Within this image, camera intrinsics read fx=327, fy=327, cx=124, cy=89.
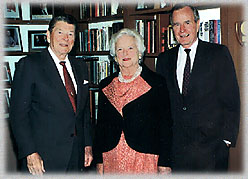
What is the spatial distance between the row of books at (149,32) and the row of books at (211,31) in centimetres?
56

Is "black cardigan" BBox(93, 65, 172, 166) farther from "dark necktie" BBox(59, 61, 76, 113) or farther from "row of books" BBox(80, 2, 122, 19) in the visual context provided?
"row of books" BBox(80, 2, 122, 19)

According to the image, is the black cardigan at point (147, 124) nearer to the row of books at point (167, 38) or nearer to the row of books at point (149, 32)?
the row of books at point (167, 38)

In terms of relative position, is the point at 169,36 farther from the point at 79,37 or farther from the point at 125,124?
the point at 79,37

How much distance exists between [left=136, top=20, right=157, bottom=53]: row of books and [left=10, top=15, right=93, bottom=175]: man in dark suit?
1.08 metres

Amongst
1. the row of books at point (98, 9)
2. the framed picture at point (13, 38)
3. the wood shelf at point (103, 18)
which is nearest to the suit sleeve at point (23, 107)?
the wood shelf at point (103, 18)

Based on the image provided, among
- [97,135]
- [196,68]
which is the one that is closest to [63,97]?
[97,135]

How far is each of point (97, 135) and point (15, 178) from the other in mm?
734

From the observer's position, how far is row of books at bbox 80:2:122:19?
3.73m

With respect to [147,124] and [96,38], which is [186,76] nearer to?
[147,124]

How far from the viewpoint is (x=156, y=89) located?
7.67ft

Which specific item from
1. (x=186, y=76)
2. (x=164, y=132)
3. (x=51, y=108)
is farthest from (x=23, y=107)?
(x=186, y=76)

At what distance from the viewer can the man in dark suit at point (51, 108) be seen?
7.10 ft

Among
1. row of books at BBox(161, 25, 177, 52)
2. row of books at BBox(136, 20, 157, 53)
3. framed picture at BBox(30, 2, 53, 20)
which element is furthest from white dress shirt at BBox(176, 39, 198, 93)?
framed picture at BBox(30, 2, 53, 20)

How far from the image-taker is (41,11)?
4191 mm
